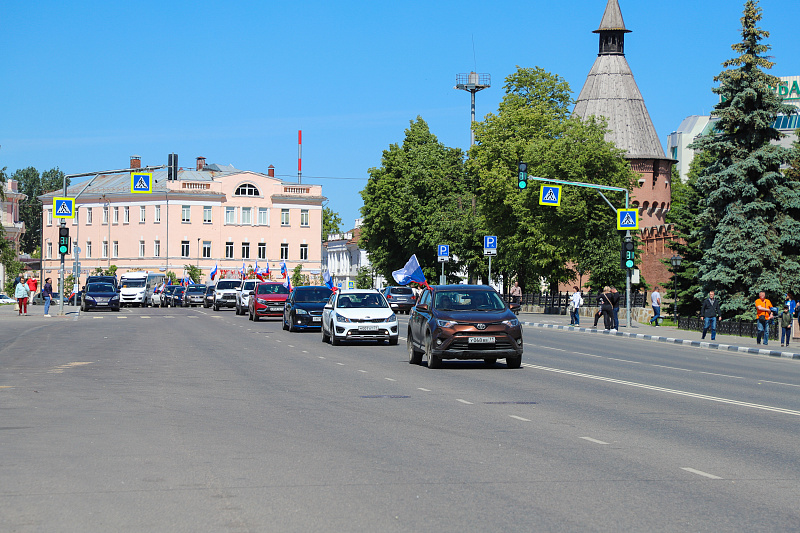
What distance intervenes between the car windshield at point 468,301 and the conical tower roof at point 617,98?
7384 centimetres

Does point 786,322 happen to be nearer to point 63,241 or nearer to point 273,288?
point 273,288

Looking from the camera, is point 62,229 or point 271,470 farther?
point 62,229

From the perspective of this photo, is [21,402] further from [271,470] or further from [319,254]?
[319,254]

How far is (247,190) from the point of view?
394ft

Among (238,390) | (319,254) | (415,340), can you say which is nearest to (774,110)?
(415,340)

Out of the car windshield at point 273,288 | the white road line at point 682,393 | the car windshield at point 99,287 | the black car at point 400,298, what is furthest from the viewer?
the black car at point 400,298

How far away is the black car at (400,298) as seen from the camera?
2530 inches

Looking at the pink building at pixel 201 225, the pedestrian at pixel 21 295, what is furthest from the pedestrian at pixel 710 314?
the pink building at pixel 201 225

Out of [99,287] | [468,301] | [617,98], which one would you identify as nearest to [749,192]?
[468,301]

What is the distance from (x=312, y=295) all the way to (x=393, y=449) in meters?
26.7

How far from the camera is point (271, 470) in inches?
346

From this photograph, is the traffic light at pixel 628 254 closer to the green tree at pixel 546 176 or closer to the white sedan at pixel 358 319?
the green tree at pixel 546 176

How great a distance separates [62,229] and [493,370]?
104 feet

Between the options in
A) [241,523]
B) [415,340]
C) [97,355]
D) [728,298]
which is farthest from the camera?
→ [728,298]
